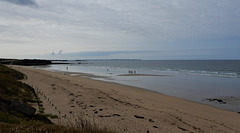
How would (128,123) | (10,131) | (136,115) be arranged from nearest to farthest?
(10,131) → (128,123) → (136,115)

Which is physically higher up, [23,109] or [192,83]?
[23,109]

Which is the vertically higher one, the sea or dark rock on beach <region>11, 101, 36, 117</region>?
dark rock on beach <region>11, 101, 36, 117</region>

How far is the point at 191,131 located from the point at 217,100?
9.83 metres

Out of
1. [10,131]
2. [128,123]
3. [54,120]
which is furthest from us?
[128,123]

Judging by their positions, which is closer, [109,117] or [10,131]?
[10,131]

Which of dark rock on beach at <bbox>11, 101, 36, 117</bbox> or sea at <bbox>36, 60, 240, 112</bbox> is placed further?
sea at <bbox>36, 60, 240, 112</bbox>

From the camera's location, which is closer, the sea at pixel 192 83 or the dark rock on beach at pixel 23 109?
the dark rock on beach at pixel 23 109

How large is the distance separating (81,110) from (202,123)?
6825 millimetres

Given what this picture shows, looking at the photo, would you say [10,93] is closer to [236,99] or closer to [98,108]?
[98,108]

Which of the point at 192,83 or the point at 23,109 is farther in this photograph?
the point at 192,83

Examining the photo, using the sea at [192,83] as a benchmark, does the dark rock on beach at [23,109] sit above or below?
above

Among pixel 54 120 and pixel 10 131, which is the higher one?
pixel 10 131

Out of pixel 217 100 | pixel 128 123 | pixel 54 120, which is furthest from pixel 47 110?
pixel 217 100

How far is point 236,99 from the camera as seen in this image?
16.9 meters
